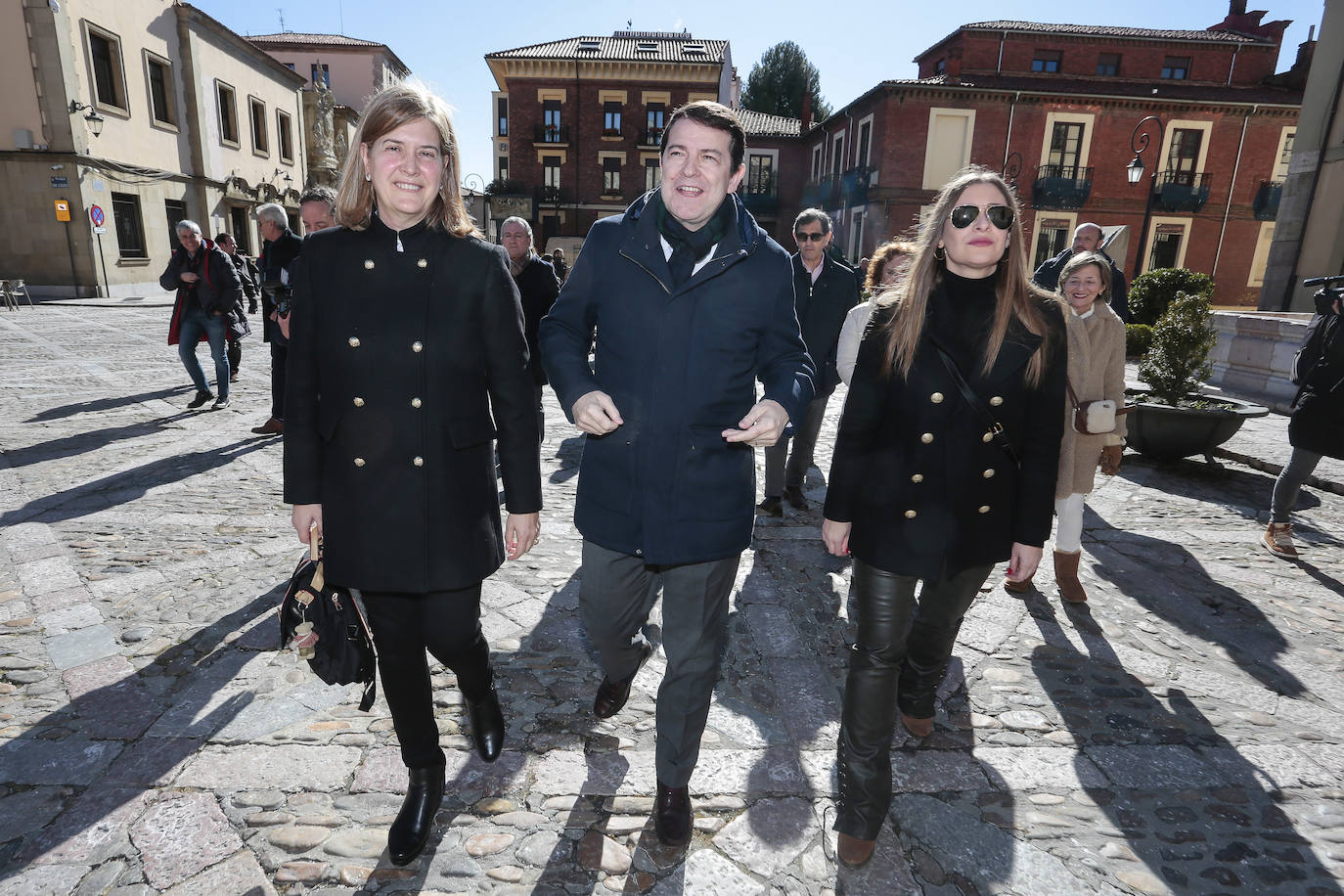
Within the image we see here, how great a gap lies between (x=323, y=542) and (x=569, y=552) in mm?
2617

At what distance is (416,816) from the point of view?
2.31 metres

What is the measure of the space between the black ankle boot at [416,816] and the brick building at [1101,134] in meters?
29.2

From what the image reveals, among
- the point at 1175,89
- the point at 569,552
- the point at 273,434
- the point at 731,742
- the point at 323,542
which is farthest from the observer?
the point at 1175,89

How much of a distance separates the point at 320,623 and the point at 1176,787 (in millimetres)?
3051

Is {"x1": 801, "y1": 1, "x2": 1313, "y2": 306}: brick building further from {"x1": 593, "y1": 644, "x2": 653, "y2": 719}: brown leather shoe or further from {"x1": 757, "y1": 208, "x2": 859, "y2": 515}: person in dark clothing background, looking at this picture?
{"x1": 593, "y1": 644, "x2": 653, "y2": 719}: brown leather shoe

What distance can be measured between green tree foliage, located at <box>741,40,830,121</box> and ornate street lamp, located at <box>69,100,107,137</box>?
41708 millimetres

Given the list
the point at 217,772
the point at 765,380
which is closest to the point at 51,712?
the point at 217,772

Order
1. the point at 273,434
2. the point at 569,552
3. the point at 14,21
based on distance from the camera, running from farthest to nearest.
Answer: the point at 14,21 → the point at 273,434 → the point at 569,552

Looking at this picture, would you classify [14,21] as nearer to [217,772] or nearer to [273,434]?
[273,434]

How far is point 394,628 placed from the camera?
2.28 m

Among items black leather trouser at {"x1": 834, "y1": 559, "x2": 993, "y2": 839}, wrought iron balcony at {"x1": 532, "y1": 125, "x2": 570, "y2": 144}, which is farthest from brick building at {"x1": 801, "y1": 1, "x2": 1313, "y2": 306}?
black leather trouser at {"x1": 834, "y1": 559, "x2": 993, "y2": 839}

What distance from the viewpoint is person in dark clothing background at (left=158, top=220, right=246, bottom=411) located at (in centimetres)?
779

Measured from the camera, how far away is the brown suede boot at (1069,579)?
4.28 metres

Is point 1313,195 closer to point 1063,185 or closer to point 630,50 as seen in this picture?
point 1063,185
